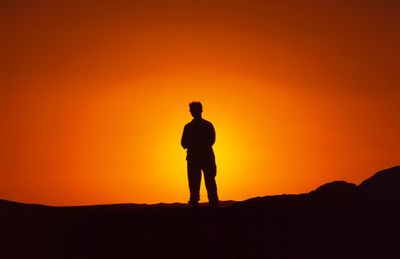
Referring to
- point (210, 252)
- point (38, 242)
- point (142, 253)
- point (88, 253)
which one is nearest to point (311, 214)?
point (210, 252)

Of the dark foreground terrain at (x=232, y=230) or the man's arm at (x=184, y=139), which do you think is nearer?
the dark foreground terrain at (x=232, y=230)

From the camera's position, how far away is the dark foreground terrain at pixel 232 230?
17.9 m

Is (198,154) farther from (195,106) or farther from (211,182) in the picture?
(195,106)

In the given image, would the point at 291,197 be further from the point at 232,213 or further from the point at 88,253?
the point at 88,253

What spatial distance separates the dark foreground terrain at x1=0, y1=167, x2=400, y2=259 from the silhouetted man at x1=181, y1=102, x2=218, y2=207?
4.35ft

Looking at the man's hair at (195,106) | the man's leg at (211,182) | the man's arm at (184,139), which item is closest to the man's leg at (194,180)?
the man's leg at (211,182)

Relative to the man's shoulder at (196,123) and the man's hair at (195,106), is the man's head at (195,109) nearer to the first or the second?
the man's hair at (195,106)

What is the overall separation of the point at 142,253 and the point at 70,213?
349 cm

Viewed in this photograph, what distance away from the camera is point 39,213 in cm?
2056

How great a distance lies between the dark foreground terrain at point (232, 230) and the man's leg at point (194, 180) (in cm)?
127

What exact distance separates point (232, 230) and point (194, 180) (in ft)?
10.8

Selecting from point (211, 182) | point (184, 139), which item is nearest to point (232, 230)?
point (211, 182)

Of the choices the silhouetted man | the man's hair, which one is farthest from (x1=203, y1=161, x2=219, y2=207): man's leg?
the man's hair

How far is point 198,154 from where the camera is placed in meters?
21.4
